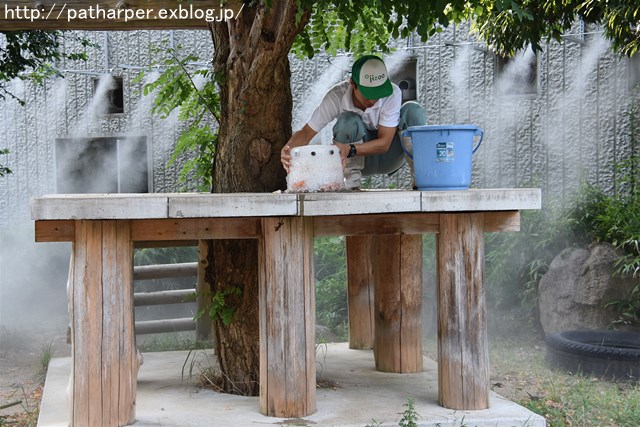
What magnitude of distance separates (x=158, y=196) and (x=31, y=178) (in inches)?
299

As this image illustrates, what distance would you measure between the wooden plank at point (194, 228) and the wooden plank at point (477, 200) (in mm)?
906

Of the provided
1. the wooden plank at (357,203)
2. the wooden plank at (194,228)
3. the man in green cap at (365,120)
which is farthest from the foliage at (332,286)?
the wooden plank at (357,203)

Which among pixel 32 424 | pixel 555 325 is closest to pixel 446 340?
pixel 32 424

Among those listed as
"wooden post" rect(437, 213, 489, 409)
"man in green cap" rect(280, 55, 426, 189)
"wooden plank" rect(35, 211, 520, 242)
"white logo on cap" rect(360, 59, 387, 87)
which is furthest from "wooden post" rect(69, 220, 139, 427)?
"white logo on cap" rect(360, 59, 387, 87)

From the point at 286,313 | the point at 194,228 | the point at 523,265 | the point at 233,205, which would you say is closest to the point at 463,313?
the point at 286,313

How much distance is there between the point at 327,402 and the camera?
4.95m

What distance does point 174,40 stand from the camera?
11078 millimetres

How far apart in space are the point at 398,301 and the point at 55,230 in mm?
2377

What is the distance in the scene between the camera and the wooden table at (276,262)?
4.29 m

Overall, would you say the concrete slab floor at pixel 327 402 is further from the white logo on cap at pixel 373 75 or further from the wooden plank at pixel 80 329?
the white logo on cap at pixel 373 75

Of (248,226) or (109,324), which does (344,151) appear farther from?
(109,324)

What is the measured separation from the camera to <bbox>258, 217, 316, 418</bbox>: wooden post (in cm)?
452

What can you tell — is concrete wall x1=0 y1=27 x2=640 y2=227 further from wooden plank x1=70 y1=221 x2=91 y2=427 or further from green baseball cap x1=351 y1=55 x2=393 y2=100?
wooden plank x1=70 y1=221 x2=91 y2=427

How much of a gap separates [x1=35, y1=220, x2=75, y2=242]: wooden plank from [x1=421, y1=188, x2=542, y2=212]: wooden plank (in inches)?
69.2
